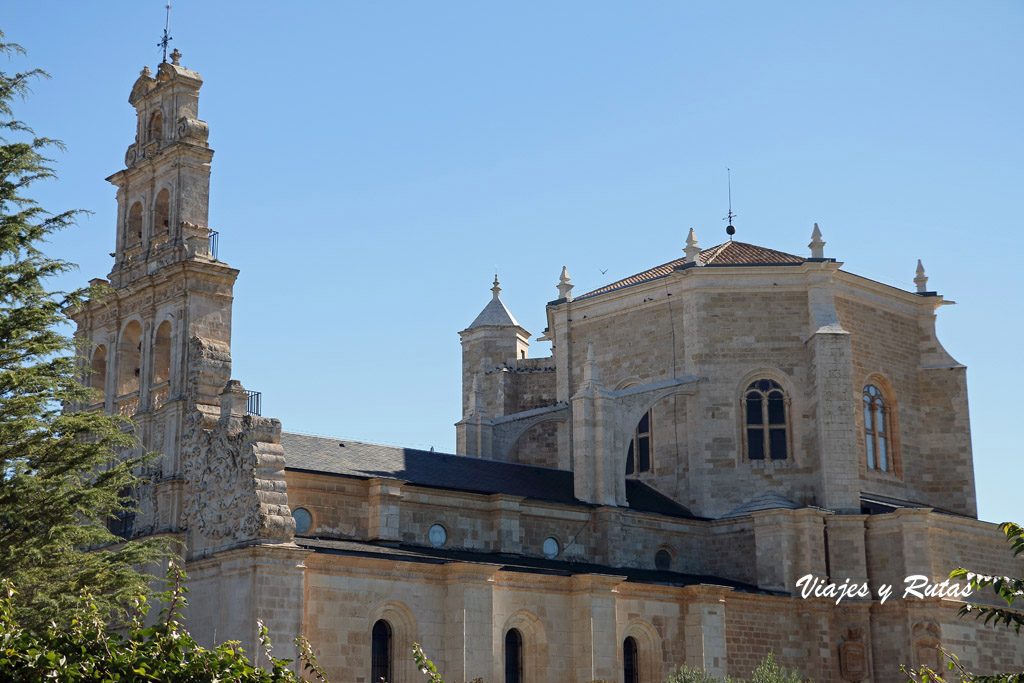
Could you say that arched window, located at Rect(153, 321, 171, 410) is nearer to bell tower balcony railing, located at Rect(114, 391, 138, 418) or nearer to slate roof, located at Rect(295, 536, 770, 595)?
bell tower balcony railing, located at Rect(114, 391, 138, 418)

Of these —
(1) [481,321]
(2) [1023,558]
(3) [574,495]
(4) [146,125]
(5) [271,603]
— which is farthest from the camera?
(1) [481,321]

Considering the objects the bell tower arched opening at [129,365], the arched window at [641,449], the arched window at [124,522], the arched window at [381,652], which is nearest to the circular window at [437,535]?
the arched window at [381,652]

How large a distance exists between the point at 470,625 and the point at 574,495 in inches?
313

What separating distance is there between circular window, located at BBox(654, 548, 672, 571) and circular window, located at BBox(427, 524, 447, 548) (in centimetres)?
717

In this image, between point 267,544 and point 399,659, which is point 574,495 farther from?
point 267,544

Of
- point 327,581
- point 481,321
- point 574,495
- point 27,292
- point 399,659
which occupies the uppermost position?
point 481,321

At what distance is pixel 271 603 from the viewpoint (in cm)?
2455

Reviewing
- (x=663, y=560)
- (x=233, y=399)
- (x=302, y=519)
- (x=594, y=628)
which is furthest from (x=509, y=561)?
(x=233, y=399)

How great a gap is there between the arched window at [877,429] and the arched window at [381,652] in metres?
17.6

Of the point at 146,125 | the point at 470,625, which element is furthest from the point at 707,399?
the point at 146,125

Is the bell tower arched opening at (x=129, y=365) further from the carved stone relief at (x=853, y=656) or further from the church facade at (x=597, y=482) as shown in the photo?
the carved stone relief at (x=853, y=656)

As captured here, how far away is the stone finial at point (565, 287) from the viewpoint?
137ft

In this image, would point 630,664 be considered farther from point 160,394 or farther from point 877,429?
point 160,394

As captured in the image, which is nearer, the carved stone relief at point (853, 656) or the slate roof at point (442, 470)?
the slate roof at point (442, 470)
